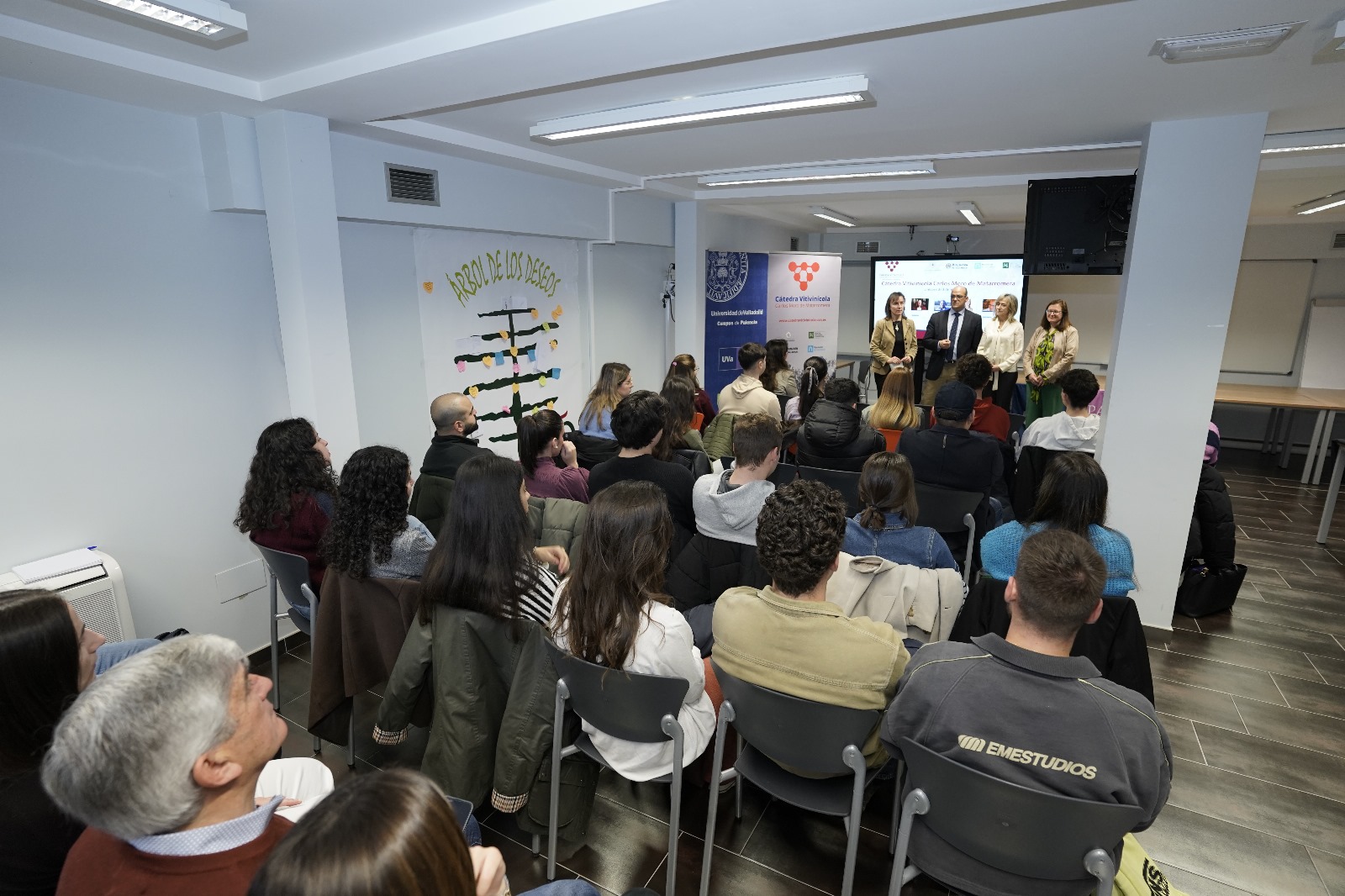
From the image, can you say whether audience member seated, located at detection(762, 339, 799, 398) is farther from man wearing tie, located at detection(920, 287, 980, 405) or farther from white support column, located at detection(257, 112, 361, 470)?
white support column, located at detection(257, 112, 361, 470)

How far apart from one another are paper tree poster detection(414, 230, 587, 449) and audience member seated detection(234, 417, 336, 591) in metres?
1.64

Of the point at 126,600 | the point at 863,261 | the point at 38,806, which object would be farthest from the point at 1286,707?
the point at 863,261

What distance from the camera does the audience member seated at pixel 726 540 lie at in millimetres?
2691

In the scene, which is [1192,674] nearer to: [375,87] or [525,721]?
[525,721]

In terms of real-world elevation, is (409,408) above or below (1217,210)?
below

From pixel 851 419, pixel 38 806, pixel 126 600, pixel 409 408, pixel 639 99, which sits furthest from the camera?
pixel 409 408

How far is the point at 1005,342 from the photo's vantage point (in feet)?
23.7

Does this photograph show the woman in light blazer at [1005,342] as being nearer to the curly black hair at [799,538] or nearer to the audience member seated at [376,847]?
the curly black hair at [799,538]

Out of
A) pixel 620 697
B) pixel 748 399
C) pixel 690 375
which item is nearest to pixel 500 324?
pixel 690 375

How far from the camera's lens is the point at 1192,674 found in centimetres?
343

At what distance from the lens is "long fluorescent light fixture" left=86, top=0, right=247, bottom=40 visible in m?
1.97

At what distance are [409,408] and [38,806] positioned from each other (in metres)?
3.35

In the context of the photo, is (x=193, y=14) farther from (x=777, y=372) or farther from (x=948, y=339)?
(x=948, y=339)

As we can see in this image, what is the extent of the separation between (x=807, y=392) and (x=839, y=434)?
2.27m
